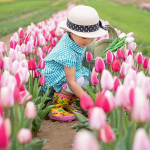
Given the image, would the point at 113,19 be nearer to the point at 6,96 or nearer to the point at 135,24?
the point at 135,24

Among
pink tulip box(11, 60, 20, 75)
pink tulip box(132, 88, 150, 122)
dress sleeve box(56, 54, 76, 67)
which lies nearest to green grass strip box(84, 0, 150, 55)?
dress sleeve box(56, 54, 76, 67)

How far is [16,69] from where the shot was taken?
212 cm

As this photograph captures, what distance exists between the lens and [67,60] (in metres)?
3.01

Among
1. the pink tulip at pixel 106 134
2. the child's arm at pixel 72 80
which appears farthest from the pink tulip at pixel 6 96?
the child's arm at pixel 72 80

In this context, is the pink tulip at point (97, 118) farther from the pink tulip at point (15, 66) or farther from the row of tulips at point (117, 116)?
the pink tulip at point (15, 66)

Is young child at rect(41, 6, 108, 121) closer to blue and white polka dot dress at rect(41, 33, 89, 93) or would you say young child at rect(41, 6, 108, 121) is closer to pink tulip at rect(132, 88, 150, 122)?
blue and white polka dot dress at rect(41, 33, 89, 93)

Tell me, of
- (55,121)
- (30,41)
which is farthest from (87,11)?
(55,121)

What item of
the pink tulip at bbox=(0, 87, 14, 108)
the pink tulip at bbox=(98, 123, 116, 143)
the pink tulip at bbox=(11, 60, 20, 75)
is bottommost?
the pink tulip at bbox=(11, 60, 20, 75)

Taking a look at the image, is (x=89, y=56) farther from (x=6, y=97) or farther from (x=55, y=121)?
(x=6, y=97)

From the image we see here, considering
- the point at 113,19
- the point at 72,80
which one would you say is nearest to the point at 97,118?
the point at 72,80

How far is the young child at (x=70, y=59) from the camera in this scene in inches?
117

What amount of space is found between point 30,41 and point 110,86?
177 cm

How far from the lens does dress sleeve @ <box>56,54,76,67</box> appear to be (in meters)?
3.00

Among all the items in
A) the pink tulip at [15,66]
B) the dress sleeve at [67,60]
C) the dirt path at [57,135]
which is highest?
the pink tulip at [15,66]
